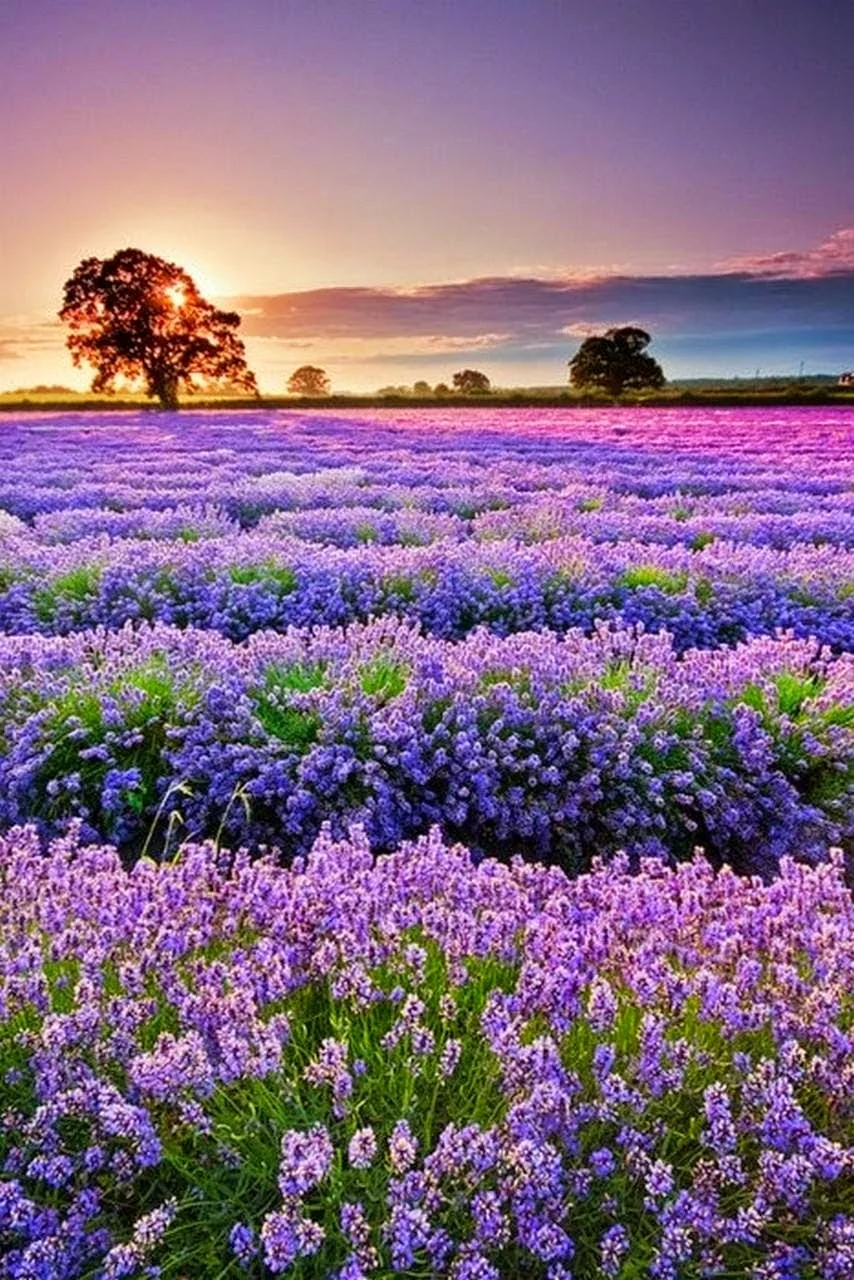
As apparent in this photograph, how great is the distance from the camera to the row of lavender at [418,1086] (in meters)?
1.60

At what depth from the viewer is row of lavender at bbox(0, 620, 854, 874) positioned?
3932mm

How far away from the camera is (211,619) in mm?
6367

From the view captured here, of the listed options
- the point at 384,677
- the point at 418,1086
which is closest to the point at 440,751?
the point at 384,677

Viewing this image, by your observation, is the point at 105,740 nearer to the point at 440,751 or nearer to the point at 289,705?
the point at 289,705

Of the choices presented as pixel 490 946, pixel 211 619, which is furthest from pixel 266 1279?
pixel 211 619

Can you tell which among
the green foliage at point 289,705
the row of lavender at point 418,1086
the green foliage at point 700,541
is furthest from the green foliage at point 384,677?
the green foliage at point 700,541

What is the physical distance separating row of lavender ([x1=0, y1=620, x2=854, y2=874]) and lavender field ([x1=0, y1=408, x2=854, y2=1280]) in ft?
0.06

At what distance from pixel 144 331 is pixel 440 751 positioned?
52.6 metres

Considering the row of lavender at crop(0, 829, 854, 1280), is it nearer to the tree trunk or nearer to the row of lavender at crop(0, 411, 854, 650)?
the row of lavender at crop(0, 411, 854, 650)

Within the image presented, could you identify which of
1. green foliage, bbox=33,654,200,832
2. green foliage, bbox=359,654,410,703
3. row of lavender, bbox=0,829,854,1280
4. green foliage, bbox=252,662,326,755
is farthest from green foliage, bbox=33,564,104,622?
row of lavender, bbox=0,829,854,1280

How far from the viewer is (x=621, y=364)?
68.1 m

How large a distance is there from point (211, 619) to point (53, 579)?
118 centimetres

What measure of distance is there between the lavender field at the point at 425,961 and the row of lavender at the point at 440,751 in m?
0.02

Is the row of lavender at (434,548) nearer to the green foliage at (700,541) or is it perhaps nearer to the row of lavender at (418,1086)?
the green foliage at (700,541)
